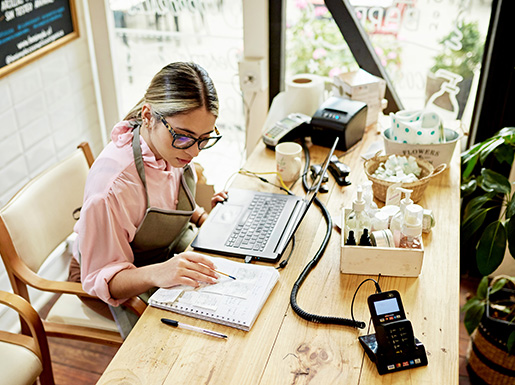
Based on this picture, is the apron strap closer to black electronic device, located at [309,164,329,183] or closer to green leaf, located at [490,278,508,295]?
black electronic device, located at [309,164,329,183]

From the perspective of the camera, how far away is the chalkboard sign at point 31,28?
7.25 ft

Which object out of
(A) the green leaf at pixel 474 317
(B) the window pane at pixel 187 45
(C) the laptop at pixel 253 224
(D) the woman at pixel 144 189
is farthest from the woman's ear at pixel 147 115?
(A) the green leaf at pixel 474 317

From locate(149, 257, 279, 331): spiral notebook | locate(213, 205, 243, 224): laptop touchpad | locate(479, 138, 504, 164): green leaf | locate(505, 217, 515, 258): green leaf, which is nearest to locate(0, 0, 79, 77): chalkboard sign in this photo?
locate(213, 205, 243, 224): laptop touchpad

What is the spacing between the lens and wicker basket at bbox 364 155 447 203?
1.76 meters

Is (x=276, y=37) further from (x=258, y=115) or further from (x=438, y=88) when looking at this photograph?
(x=438, y=88)

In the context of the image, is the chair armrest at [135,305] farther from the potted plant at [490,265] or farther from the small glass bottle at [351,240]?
the potted plant at [490,265]

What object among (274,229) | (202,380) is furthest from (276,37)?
(202,380)

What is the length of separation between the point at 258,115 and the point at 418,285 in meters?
1.46

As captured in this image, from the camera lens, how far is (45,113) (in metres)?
2.50

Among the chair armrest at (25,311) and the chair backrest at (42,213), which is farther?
the chair backrest at (42,213)

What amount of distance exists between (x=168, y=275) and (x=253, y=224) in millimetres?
372

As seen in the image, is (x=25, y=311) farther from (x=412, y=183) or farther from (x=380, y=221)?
(x=412, y=183)

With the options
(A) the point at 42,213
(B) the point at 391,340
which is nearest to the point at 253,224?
(B) the point at 391,340

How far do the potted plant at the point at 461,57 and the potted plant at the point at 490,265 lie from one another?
0.46 meters
